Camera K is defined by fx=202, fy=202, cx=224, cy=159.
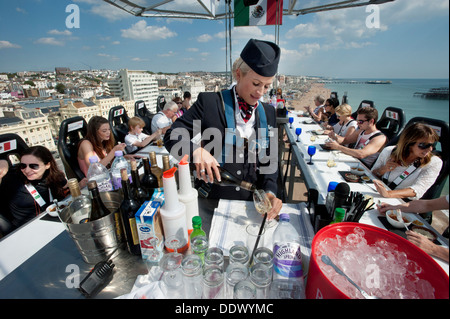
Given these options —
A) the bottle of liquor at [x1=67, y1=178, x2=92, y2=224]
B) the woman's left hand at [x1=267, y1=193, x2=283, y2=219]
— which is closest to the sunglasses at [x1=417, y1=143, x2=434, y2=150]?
the woman's left hand at [x1=267, y1=193, x2=283, y2=219]

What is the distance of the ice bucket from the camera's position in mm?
871

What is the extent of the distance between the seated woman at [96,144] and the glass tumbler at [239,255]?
2401mm

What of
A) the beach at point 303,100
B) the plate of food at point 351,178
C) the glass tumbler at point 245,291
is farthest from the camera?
the beach at point 303,100

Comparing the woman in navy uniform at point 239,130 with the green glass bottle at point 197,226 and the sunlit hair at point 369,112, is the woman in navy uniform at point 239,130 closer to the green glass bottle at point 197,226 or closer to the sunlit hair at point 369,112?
the green glass bottle at point 197,226

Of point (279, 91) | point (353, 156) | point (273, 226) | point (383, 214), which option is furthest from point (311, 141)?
point (279, 91)

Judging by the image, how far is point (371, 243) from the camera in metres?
0.82

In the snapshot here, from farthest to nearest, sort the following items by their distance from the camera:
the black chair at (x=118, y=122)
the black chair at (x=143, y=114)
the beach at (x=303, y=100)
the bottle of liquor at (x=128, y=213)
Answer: the beach at (x=303, y=100) → the black chair at (x=143, y=114) → the black chair at (x=118, y=122) → the bottle of liquor at (x=128, y=213)

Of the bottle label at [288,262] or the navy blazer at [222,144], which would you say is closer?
the bottle label at [288,262]

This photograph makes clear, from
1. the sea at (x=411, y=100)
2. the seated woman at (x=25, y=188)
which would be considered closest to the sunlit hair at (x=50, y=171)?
the seated woman at (x=25, y=188)

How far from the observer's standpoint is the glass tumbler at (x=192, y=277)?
0.78 meters

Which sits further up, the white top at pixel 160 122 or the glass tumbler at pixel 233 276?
the white top at pixel 160 122

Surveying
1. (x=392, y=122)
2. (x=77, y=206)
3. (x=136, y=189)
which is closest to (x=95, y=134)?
(x=77, y=206)

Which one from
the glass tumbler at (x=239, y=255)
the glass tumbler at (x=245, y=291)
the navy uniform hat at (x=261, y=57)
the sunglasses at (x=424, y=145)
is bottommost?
the glass tumbler at (x=239, y=255)

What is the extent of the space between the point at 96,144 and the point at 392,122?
17.4ft
